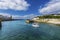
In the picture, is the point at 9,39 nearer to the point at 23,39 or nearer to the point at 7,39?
the point at 7,39

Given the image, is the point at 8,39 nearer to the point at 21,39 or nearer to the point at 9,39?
the point at 9,39

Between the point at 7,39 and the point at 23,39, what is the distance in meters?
3.02

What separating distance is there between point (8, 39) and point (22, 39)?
267cm

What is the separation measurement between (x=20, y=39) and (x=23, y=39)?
20.9 inches

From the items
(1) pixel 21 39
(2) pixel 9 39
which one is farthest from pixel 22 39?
(2) pixel 9 39

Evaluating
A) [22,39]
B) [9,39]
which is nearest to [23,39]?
[22,39]

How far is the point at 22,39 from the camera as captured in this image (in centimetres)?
1620

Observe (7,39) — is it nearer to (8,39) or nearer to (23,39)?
(8,39)

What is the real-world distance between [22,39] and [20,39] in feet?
1.16

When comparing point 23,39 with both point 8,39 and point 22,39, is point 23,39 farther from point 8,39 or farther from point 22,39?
point 8,39

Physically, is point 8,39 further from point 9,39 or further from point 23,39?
point 23,39

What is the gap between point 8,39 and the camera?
1675 centimetres

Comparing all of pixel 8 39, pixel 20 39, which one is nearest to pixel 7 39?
pixel 8 39

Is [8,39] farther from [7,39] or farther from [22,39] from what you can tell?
[22,39]
